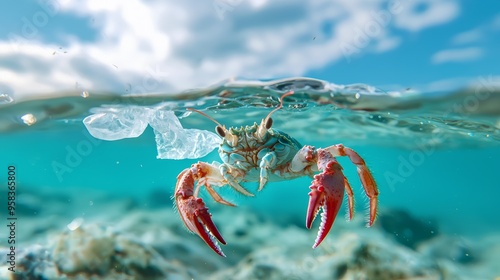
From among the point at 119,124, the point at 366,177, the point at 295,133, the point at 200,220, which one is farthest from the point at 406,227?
the point at 200,220

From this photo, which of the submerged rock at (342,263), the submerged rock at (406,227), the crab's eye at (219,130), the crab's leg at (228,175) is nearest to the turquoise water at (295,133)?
the submerged rock at (406,227)

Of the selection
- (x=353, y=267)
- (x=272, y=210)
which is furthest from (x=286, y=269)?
(x=272, y=210)

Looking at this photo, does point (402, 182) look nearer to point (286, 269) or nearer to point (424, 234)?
point (424, 234)

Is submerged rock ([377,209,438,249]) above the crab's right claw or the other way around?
the other way around

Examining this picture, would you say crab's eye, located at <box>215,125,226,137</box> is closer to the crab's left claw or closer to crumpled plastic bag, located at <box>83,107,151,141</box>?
the crab's left claw

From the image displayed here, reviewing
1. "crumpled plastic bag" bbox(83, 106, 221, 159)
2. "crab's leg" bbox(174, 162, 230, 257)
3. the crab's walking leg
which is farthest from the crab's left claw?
"crumpled plastic bag" bbox(83, 106, 221, 159)

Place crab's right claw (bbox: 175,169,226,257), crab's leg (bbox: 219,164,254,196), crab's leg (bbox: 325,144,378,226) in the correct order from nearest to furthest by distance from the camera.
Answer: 1. crab's right claw (bbox: 175,169,226,257)
2. crab's leg (bbox: 325,144,378,226)
3. crab's leg (bbox: 219,164,254,196)
